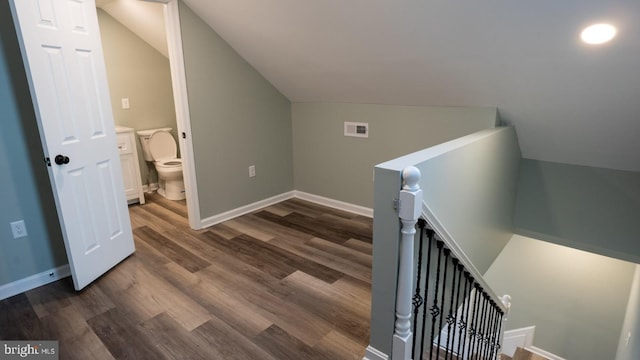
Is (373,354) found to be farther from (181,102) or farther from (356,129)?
(181,102)

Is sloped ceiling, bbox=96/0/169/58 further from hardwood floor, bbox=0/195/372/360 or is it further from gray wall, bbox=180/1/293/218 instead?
hardwood floor, bbox=0/195/372/360

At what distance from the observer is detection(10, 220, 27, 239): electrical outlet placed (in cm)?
231

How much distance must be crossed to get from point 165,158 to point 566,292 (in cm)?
518

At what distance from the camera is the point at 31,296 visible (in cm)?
233

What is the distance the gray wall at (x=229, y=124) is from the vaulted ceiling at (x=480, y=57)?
0.20 m

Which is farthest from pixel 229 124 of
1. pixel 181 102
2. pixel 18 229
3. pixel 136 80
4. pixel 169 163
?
pixel 18 229

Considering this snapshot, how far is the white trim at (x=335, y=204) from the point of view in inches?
150

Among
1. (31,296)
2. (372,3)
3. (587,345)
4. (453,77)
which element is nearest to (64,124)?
(31,296)

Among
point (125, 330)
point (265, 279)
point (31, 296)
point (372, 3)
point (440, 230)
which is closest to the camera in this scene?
point (440, 230)

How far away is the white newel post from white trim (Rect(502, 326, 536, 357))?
3248 millimetres

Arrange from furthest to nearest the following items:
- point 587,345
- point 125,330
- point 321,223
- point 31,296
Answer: point 587,345
point 321,223
point 31,296
point 125,330

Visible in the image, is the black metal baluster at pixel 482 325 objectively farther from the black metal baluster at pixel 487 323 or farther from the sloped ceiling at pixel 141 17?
the sloped ceiling at pixel 141 17

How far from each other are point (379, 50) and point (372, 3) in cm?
45

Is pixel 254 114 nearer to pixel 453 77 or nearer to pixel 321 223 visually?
pixel 321 223
